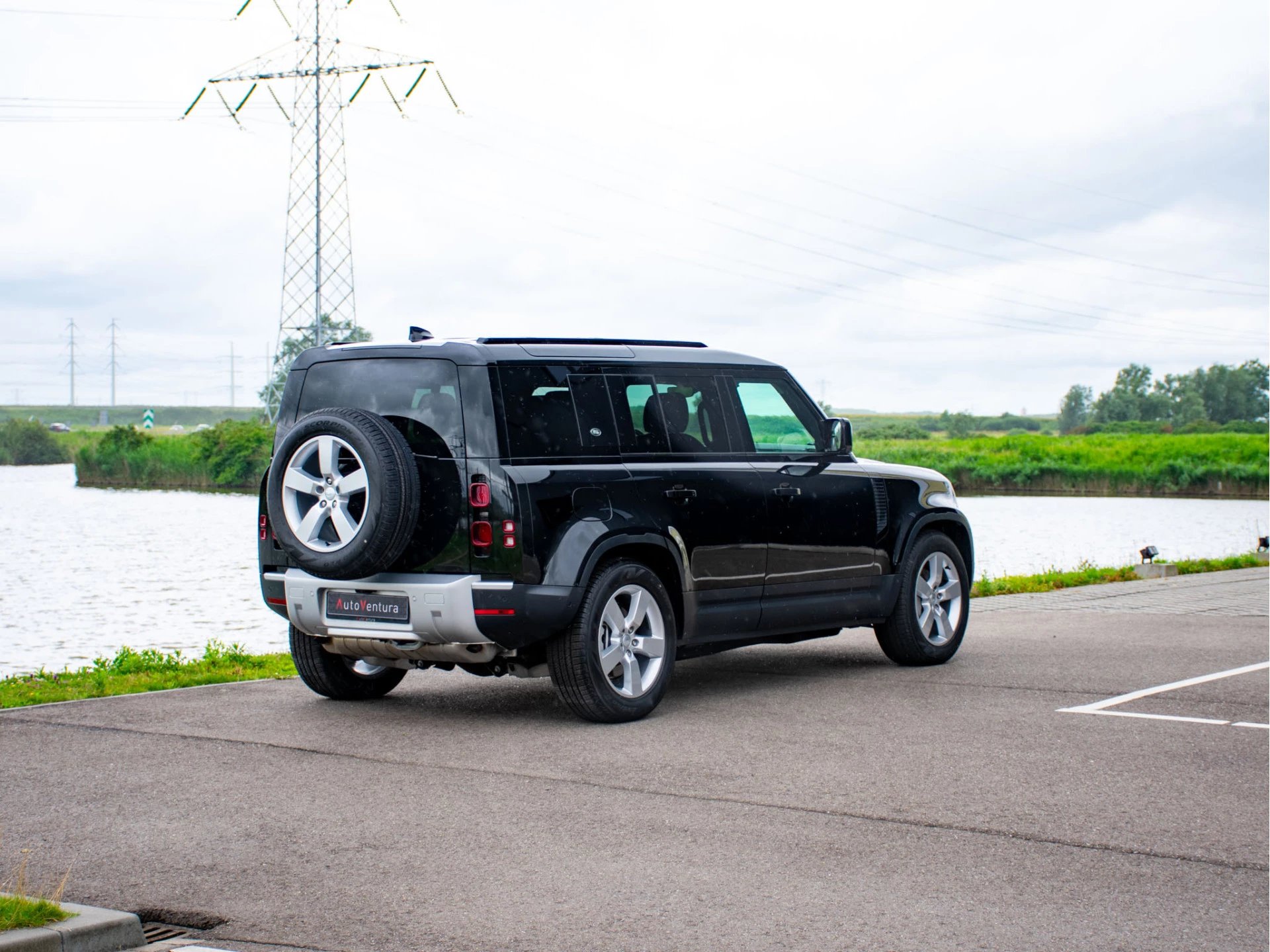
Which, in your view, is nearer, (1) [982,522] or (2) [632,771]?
(2) [632,771]

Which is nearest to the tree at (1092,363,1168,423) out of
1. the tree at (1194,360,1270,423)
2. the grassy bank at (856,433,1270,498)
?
the tree at (1194,360,1270,423)

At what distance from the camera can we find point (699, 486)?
881 centimetres

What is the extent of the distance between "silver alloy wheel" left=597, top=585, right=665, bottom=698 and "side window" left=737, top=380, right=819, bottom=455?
60.2 inches

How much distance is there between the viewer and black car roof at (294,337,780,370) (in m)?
8.05

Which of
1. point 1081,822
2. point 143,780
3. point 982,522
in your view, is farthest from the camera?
point 982,522

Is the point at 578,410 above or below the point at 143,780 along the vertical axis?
above

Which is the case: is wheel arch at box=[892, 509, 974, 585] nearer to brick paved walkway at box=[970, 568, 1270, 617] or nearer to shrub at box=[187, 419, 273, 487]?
brick paved walkway at box=[970, 568, 1270, 617]

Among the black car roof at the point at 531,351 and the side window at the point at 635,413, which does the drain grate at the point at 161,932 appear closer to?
the black car roof at the point at 531,351

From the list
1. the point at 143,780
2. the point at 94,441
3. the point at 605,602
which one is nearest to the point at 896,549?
the point at 605,602

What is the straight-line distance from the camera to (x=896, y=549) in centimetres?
1025

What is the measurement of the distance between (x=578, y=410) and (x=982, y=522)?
33655 millimetres

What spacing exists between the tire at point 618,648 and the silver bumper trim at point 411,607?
0.52 metres

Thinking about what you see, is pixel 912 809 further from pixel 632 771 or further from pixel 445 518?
pixel 445 518

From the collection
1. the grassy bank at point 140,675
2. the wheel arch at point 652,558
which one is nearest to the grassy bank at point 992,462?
the grassy bank at point 140,675
